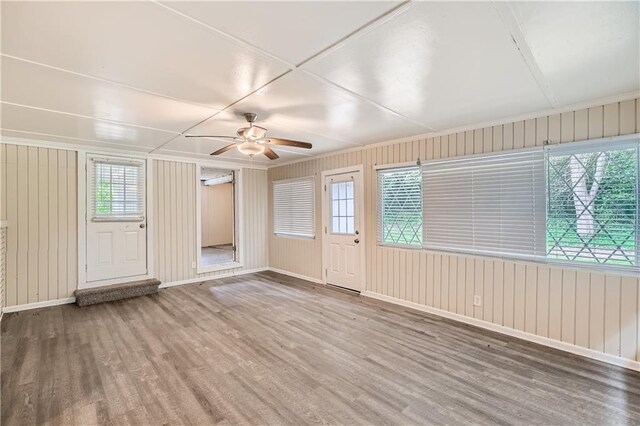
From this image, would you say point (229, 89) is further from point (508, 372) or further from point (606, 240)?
point (606, 240)

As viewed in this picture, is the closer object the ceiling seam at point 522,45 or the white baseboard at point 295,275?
the ceiling seam at point 522,45

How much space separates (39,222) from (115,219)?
90cm

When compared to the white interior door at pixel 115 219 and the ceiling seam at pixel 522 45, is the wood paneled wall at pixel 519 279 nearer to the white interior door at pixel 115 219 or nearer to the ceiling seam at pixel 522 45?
the ceiling seam at pixel 522 45

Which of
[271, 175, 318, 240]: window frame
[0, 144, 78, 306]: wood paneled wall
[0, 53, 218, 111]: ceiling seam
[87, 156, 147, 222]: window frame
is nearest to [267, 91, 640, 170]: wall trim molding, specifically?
[271, 175, 318, 240]: window frame

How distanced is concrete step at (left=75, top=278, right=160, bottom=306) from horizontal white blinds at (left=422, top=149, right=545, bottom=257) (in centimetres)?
441

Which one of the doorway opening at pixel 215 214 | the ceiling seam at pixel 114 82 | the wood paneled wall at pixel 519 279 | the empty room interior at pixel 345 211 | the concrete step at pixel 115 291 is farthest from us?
the doorway opening at pixel 215 214

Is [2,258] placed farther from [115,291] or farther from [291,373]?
[291,373]

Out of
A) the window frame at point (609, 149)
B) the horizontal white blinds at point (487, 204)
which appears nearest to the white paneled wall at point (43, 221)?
the horizontal white blinds at point (487, 204)

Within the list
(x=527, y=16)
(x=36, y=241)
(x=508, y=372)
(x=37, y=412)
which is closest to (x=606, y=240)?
(x=508, y=372)

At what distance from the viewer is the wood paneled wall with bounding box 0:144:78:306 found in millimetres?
4004

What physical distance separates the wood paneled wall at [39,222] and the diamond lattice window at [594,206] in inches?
246

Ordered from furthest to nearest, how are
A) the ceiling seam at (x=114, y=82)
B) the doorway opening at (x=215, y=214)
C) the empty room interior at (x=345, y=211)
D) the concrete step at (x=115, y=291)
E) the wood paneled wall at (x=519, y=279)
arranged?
1. the doorway opening at (x=215, y=214)
2. the concrete step at (x=115, y=291)
3. the wood paneled wall at (x=519, y=279)
4. the ceiling seam at (x=114, y=82)
5. the empty room interior at (x=345, y=211)

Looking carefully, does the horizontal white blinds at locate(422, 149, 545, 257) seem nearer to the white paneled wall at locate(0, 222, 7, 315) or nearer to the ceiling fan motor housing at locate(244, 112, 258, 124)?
the ceiling fan motor housing at locate(244, 112, 258, 124)

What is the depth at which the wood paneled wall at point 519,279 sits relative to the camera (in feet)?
8.71
